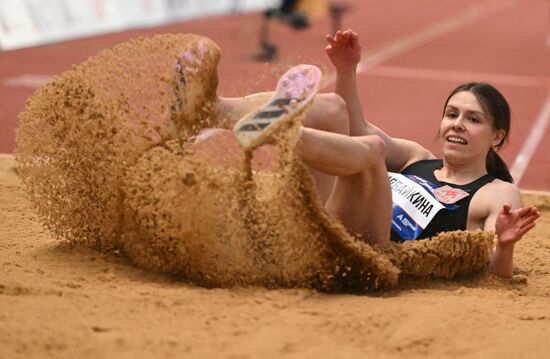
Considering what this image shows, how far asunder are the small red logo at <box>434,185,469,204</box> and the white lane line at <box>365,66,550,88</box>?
6.33 m

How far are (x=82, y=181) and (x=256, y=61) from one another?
7.38 meters

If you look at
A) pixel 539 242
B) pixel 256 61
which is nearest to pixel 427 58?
pixel 256 61

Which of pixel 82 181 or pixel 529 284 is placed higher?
pixel 82 181

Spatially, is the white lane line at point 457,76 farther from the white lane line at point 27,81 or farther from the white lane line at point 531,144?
the white lane line at point 27,81

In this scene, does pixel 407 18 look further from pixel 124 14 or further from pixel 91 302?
pixel 91 302

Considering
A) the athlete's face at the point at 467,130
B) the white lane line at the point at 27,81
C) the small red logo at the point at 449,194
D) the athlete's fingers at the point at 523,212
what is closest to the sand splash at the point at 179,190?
the athlete's fingers at the point at 523,212

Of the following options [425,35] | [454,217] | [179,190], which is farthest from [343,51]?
[425,35]

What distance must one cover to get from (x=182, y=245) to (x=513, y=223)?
128 centimetres

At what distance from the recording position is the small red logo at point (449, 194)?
4312 mm

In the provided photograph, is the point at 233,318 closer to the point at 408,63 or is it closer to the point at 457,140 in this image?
the point at 457,140

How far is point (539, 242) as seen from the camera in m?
5.05

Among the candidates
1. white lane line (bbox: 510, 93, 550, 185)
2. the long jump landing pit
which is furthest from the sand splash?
white lane line (bbox: 510, 93, 550, 185)

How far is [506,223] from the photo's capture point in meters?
3.95

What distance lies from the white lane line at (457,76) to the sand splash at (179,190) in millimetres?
6840
